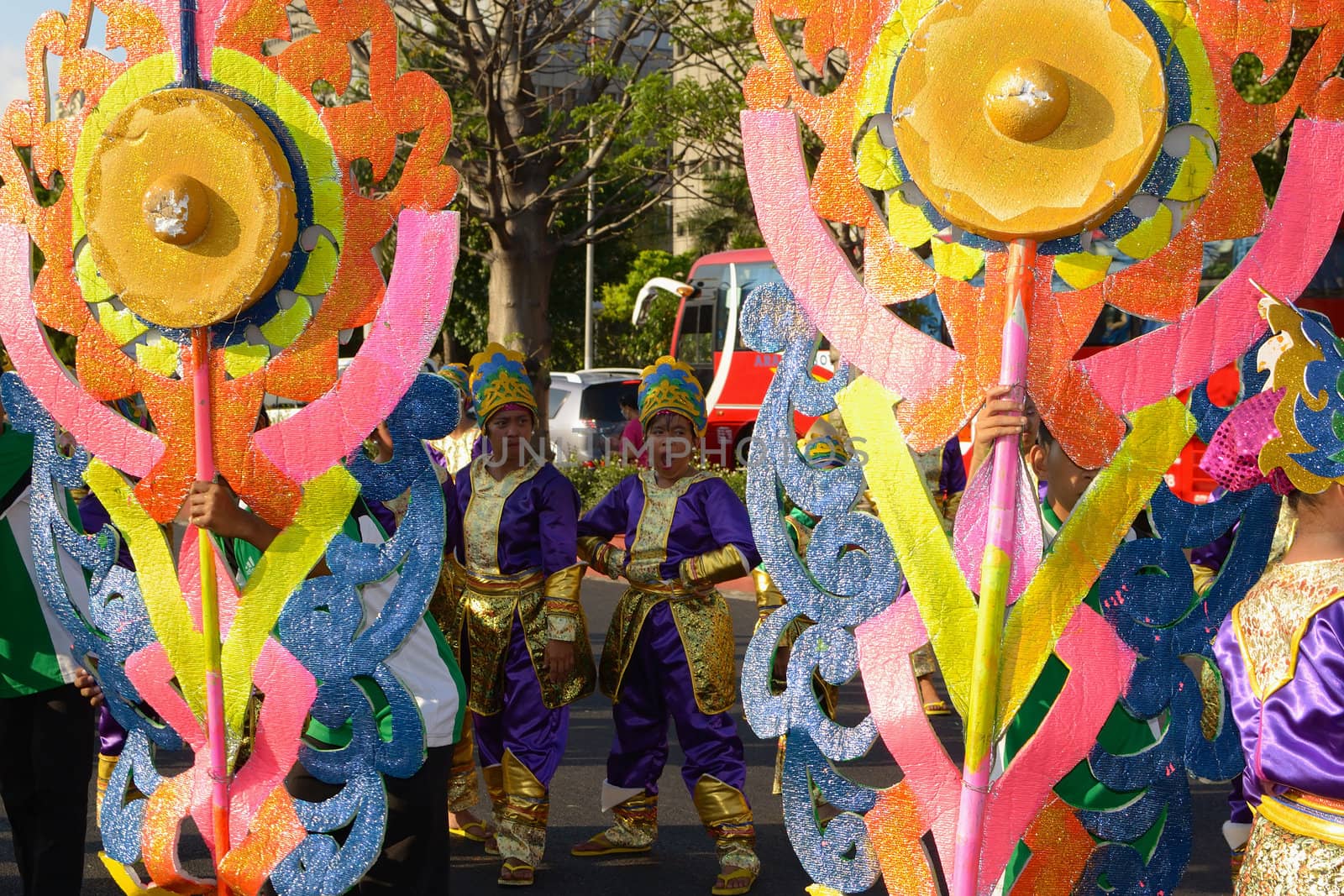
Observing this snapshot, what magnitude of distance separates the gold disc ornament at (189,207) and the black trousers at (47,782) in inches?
43.6

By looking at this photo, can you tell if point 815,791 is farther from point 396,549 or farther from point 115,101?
point 115,101

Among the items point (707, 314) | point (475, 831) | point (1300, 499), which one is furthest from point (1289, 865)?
point (707, 314)

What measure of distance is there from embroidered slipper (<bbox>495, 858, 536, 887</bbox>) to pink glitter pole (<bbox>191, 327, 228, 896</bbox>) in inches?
59.5

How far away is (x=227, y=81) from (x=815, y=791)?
6.71 ft

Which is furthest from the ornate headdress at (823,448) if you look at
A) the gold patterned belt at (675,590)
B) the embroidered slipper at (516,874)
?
the embroidered slipper at (516,874)

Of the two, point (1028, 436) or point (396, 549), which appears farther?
point (396, 549)

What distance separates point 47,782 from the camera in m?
3.40

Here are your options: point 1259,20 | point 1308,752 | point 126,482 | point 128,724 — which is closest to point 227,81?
point 126,482

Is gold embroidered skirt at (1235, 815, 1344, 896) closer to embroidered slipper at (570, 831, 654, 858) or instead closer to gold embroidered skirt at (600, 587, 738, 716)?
gold embroidered skirt at (600, 587, 738, 716)

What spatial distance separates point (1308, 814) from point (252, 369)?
7.55 ft

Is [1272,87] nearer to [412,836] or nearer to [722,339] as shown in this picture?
[722,339]

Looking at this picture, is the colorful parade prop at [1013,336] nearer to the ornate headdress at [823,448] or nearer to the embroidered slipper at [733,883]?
the ornate headdress at [823,448]

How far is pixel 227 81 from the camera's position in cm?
308

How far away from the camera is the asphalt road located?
178 inches
